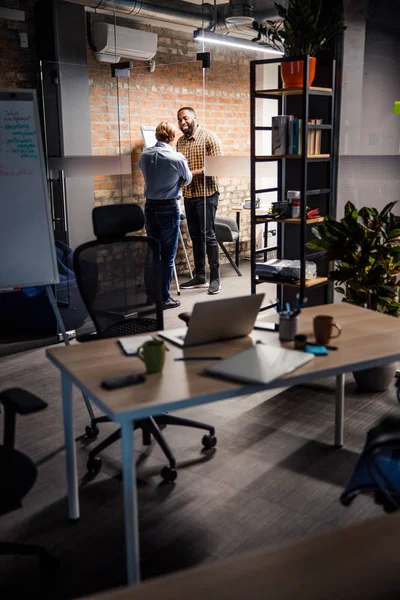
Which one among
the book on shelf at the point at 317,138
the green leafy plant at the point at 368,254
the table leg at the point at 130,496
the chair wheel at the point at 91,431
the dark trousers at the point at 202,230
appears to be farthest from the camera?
the dark trousers at the point at 202,230

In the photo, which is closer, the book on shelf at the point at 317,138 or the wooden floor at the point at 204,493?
the wooden floor at the point at 204,493

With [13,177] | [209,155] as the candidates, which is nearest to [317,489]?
[13,177]

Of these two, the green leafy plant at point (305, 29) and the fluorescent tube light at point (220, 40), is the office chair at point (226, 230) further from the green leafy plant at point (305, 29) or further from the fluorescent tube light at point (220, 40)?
the green leafy plant at point (305, 29)

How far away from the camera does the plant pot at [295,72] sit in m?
4.05

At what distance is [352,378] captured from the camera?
4230 millimetres

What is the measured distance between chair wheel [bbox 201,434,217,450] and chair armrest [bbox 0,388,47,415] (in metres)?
1.29

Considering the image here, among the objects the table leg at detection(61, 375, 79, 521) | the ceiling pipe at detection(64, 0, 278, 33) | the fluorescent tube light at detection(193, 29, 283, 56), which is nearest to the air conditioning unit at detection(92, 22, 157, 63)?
the ceiling pipe at detection(64, 0, 278, 33)

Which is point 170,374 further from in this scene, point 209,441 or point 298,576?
point 298,576

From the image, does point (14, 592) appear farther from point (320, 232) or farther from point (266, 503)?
point (320, 232)

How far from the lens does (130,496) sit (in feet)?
6.45

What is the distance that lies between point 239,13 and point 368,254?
321 centimetres

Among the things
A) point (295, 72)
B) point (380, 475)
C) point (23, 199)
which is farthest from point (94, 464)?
point (295, 72)

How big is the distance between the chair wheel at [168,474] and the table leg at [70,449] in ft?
1.47

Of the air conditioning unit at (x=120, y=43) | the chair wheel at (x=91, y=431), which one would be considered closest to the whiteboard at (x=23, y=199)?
the chair wheel at (x=91, y=431)
